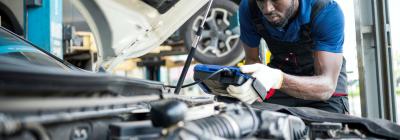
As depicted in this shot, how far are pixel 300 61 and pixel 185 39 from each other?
61.5 inches

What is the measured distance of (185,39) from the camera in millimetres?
3633

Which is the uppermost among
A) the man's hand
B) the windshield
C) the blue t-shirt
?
the blue t-shirt

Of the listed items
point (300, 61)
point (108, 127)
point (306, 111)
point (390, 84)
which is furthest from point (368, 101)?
point (108, 127)

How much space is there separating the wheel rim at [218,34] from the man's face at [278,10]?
1.48m

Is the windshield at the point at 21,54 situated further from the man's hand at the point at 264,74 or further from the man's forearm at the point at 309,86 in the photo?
the man's forearm at the point at 309,86

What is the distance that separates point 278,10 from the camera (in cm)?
192

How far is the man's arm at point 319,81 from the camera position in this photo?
1.96 m

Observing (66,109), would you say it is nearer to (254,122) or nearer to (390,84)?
(254,122)

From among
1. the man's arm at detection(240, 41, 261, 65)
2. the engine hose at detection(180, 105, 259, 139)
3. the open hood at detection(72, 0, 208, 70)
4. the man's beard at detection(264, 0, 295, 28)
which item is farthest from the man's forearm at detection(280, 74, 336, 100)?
the engine hose at detection(180, 105, 259, 139)

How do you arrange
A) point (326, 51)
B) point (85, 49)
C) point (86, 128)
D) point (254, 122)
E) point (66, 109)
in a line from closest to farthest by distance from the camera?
point (66, 109)
point (86, 128)
point (254, 122)
point (326, 51)
point (85, 49)

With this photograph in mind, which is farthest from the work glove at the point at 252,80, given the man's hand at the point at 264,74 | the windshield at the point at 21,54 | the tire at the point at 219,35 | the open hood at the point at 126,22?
the tire at the point at 219,35

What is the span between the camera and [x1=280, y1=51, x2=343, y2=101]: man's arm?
196 centimetres

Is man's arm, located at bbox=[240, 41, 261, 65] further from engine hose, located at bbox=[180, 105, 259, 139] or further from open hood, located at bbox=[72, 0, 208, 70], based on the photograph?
engine hose, located at bbox=[180, 105, 259, 139]

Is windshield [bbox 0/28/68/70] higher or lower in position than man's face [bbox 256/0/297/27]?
lower
